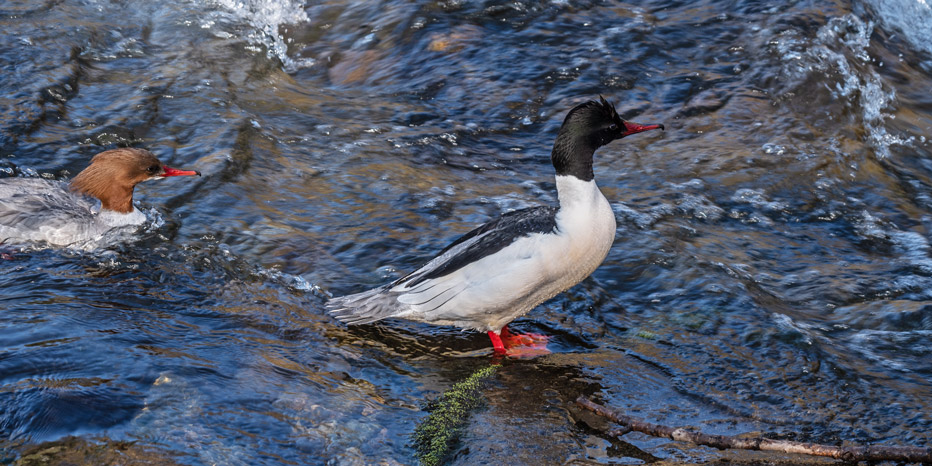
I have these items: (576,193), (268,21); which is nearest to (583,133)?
(576,193)

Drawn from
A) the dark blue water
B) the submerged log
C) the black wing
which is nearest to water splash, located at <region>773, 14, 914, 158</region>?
the dark blue water

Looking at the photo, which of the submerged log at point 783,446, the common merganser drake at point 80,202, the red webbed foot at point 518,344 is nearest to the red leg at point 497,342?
the red webbed foot at point 518,344

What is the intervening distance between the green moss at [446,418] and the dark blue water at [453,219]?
0.20 feet

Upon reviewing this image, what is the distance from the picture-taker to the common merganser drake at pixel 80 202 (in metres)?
5.78

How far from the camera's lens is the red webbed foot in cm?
479

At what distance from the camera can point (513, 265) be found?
15.2 feet

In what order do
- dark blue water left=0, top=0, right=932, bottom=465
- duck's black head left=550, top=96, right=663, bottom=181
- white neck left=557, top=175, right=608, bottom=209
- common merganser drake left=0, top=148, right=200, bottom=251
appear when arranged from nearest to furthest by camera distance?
dark blue water left=0, top=0, right=932, bottom=465, white neck left=557, top=175, right=608, bottom=209, duck's black head left=550, top=96, right=663, bottom=181, common merganser drake left=0, top=148, right=200, bottom=251

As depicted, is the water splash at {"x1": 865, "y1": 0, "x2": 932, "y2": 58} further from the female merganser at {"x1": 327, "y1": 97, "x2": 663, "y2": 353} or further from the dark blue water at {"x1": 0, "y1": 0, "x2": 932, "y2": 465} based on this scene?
the female merganser at {"x1": 327, "y1": 97, "x2": 663, "y2": 353}

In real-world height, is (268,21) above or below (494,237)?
below

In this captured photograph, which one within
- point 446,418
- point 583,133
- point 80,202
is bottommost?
point 80,202

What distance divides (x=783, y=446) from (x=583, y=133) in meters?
2.22

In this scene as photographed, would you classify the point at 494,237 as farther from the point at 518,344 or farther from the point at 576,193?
the point at 518,344

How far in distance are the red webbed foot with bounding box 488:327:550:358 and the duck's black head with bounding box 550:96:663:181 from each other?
967 mm

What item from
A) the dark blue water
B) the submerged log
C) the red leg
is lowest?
the red leg
